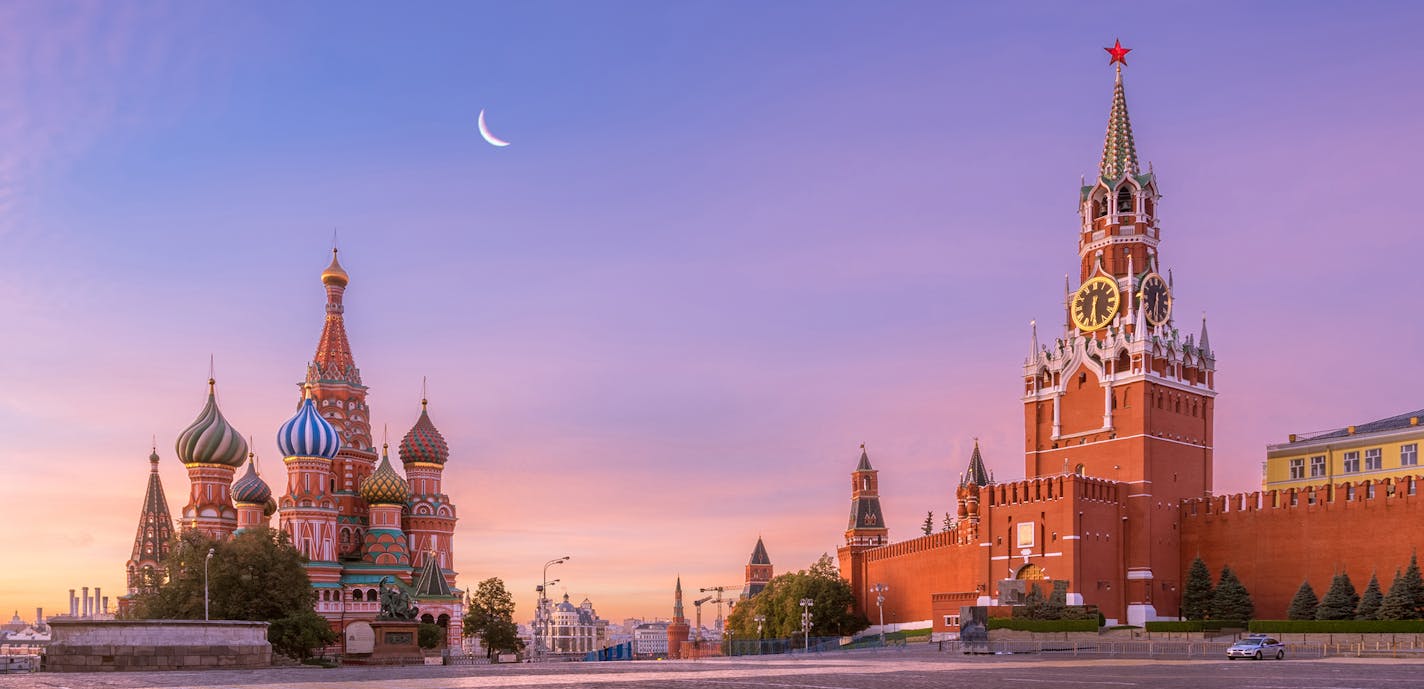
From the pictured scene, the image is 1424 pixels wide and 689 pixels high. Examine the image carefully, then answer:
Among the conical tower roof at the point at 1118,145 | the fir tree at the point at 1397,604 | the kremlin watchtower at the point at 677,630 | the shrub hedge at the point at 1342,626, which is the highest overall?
the conical tower roof at the point at 1118,145

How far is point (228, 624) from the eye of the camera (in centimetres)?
3559

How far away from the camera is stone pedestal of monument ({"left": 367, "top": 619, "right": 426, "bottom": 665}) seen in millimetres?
50500

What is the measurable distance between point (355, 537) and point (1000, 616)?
4440 cm

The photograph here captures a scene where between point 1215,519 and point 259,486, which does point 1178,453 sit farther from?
point 259,486

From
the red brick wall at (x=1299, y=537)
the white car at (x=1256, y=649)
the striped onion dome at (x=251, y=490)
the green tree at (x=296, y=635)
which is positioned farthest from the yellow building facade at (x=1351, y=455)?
the striped onion dome at (x=251, y=490)

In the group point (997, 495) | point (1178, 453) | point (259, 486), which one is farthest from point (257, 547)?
point (1178, 453)

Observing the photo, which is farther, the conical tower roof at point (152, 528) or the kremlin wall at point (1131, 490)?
the conical tower roof at point (152, 528)

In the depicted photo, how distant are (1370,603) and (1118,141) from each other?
30948 millimetres

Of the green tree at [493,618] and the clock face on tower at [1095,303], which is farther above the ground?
the clock face on tower at [1095,303]

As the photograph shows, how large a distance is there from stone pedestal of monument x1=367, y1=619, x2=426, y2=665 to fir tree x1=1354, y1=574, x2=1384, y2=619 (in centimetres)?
4003

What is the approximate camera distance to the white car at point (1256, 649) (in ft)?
137

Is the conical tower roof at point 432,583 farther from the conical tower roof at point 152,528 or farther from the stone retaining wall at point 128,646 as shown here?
the stone retaining wall at point 128,646

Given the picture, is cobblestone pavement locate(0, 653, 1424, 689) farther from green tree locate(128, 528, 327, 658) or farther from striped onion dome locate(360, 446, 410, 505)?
striped onion dome locate(360, 446, 410, 505)

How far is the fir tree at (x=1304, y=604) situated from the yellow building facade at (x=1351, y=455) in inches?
503
